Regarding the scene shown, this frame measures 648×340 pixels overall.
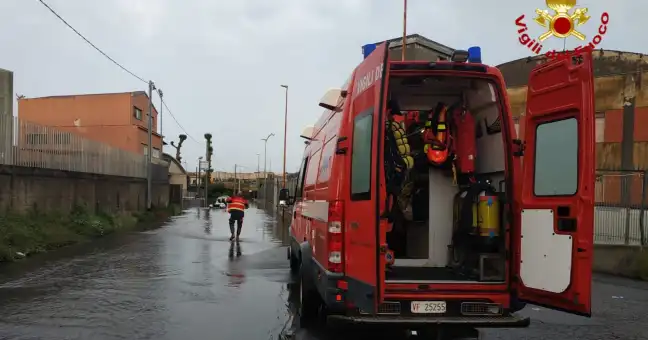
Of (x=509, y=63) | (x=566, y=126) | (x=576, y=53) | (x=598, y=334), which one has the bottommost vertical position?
(x=598, y=334)

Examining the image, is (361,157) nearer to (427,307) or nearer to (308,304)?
(427,307)

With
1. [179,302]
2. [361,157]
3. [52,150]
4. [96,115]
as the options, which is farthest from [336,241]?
[96,115]

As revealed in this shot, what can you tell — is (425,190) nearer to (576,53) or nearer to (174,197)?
(576,53)

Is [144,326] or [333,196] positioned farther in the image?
[144,326]

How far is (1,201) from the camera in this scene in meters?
13.5

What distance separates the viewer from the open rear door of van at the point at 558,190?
412 centimetres

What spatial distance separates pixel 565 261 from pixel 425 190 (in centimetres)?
211

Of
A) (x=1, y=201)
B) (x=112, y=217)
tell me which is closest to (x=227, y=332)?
(x=1, y=201)

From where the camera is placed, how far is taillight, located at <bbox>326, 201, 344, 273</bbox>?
4.82m

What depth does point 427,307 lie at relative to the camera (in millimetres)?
4777

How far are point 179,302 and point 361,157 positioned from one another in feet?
13.9

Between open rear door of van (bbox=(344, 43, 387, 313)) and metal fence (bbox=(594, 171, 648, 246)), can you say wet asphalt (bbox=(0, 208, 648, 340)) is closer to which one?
metal fence (bbox=(594, 171, 648, 246))

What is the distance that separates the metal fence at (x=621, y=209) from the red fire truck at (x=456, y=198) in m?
7.54

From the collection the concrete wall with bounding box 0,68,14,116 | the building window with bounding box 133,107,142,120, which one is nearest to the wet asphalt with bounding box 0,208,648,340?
the concrete wall with bounding box 0,68,14,116
